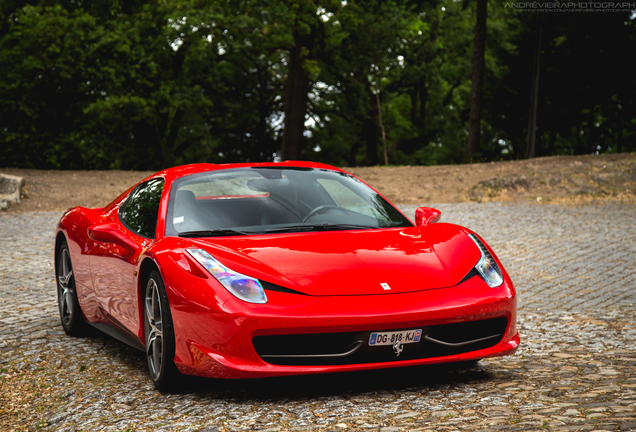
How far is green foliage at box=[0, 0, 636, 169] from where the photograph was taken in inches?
1189

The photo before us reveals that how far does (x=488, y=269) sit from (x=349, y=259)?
82 centimetres

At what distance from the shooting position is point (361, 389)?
13.3ft

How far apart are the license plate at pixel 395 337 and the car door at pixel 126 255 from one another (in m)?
1.55

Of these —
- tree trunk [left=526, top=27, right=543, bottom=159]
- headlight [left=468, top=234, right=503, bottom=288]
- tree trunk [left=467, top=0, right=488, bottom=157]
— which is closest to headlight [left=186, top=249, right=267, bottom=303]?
headlight [left=468, top=234, right=503, bottom=288]

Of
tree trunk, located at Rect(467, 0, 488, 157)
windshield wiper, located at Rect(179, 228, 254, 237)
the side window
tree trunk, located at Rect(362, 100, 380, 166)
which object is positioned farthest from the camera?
tree trunk, located at Rect(362, 100, 380, 166)

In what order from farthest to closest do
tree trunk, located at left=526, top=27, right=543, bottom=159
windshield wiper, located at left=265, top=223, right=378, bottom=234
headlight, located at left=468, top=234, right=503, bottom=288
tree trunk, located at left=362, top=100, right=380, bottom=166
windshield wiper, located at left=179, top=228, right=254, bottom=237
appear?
tree trunk, located at left=362, top=100, right=380, bottom=166, tree trunk, located at left=526, top=27, right=543, bottom=159, windshield wiper, located at left=265, top=223, right=378, bottom=234, windshield wiper, located at left=179, top=228, right=254, bottom=237, headlight, located at left=468, top=234, right=503, bottom=288

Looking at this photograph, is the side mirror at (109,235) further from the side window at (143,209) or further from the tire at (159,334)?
the tire at (159,334)

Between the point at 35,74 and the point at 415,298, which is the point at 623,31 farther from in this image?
the point at 415,298

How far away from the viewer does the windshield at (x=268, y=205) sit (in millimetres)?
4672

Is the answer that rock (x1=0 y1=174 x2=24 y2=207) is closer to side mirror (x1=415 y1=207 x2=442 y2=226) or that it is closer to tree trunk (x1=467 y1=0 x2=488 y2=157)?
side mirror (x1=415 y1=207 x2=442 y2=226)

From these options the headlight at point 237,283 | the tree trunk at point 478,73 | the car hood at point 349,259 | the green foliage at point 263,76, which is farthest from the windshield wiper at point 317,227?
the tree trunk at point 478,73

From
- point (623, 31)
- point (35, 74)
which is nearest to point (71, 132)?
point (35, 74)

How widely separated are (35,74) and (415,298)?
32.9 m

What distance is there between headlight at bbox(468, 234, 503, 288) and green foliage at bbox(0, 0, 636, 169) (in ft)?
75.9
